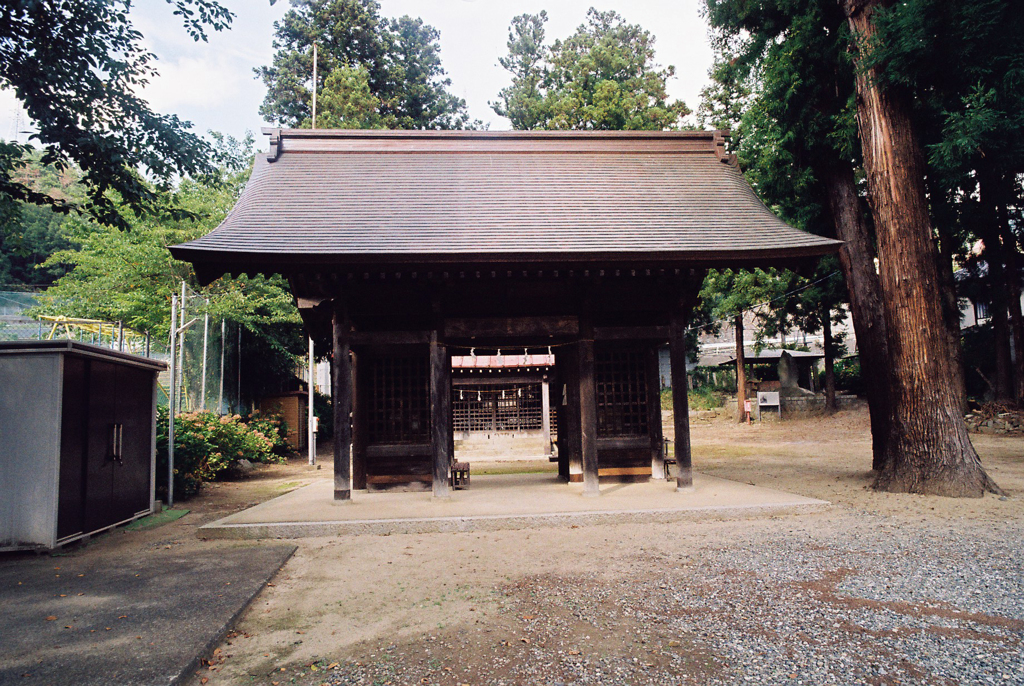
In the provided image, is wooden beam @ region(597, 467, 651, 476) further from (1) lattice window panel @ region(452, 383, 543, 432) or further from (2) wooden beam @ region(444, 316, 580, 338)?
(1) lattice window panel @ region(452, 383, 543, 432)

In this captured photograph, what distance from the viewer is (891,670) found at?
2863 millimetres

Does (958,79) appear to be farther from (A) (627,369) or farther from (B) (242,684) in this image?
(B) (242,684)

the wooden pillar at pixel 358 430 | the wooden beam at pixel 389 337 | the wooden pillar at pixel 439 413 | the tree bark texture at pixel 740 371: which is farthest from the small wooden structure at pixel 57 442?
the tree bark texture at pixel 740 371

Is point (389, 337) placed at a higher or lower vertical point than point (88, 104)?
lower

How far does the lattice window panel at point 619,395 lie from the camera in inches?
361

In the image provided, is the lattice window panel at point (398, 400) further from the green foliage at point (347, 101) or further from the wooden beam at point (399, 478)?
the green foliage at point (347, 101)

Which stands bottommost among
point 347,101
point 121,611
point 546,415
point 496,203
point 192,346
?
point 121,611

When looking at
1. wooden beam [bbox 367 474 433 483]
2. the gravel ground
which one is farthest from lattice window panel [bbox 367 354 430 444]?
the gravel ground

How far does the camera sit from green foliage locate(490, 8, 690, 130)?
78.4ft

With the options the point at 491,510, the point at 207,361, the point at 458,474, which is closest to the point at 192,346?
the point at 207,361

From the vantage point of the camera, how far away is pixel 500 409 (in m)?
19.9

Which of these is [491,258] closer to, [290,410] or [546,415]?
[546,415]

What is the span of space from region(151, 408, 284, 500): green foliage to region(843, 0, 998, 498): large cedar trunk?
35.2ft

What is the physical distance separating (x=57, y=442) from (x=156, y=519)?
2.40 meters
